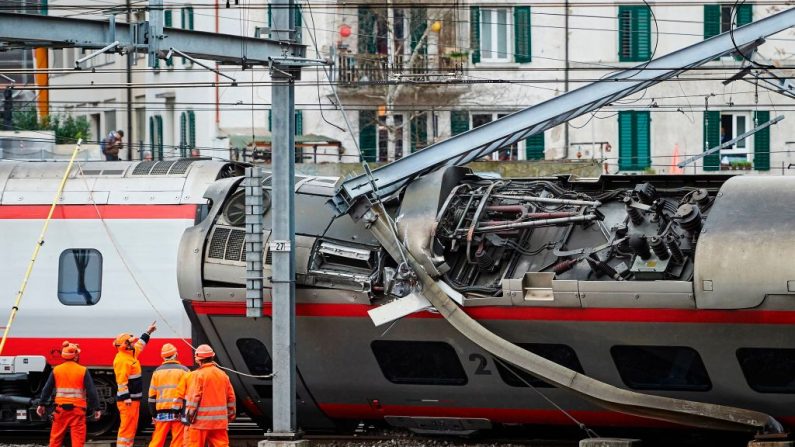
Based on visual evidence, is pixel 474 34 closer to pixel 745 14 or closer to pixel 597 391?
pixel 745 14

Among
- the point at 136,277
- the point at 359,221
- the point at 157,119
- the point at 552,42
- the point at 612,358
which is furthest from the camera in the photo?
the point at 157,119

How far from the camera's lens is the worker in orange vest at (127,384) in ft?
54.1

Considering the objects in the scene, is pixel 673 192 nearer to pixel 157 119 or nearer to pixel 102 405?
pixel 102 405

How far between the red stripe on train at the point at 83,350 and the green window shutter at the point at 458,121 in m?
19.0

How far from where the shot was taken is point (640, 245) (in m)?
14.5

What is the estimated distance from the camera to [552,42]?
34406mm

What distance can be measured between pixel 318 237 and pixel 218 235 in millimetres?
1229

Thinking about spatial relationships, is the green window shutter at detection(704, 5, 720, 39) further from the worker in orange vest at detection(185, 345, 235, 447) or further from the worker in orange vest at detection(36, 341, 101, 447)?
the worker in orange vest at detection(185, 345, 235, 447)

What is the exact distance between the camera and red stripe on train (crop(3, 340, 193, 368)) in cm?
1723

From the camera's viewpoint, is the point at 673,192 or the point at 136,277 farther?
the point at 136,277

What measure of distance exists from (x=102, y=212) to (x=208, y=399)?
12.7 ft

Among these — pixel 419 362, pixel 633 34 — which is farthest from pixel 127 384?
pixel 633 34

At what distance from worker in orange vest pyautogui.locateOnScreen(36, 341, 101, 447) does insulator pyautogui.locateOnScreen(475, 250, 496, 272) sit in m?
5.02

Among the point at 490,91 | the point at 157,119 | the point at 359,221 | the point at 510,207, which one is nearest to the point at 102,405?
the point at 359,221
